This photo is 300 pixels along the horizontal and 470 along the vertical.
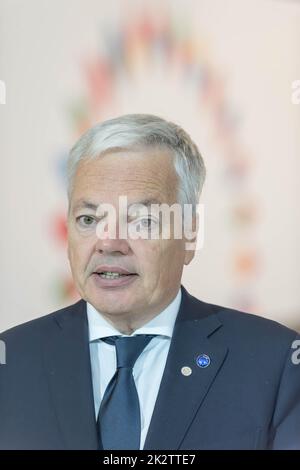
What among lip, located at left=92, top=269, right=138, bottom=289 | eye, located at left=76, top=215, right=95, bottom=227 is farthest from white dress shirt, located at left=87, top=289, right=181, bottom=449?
eye, located at left=76, top=215, right=95, bottom=227

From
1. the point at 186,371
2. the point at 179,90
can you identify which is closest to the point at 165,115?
the point at 179,90

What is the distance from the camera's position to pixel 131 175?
4.43 feet

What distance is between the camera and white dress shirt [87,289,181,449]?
139cm

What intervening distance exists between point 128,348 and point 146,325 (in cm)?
7

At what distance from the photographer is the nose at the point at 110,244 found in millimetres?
1347

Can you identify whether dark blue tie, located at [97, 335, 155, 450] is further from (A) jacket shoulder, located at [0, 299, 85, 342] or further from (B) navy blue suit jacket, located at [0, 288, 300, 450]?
(A) jacket shoulder, located at [0, 299, 85, 342]

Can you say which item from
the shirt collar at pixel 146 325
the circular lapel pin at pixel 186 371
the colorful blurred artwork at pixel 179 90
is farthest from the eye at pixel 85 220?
the circular lapel pin at pixel 186 371

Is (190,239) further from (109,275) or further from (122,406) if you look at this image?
(122,406)

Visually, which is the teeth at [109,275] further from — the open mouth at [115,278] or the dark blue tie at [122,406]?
the dark blue tie at [122,406]

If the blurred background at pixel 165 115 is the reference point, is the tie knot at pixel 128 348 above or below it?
below

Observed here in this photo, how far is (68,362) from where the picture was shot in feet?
4.64

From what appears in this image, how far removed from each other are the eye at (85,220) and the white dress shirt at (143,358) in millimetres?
208

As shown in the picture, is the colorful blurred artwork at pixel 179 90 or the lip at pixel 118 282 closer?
the lip at pixel 118 282

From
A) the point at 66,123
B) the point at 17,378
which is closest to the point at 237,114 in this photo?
the point at 66,123
